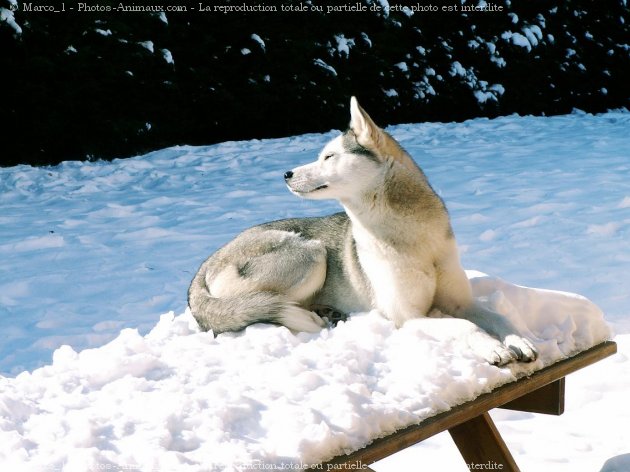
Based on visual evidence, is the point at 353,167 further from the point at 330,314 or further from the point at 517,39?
the point at 517,39

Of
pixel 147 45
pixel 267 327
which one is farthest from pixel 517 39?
pixel 267 327

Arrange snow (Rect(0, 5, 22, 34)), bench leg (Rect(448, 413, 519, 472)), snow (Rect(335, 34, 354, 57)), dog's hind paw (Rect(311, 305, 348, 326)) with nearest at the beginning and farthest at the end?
1. bench leg (Rect(448, 413, 519, 472))
2. dog's hind paw (Rect(311, 305, 348, 326))
3. snow (Rect(0, 5, 22, 34))
4. snow (Rect(335, 34, 354, 57))

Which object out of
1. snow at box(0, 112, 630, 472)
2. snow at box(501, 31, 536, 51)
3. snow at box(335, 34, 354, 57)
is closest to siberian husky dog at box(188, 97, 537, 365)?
snow at box(0, 112, 630, 472)

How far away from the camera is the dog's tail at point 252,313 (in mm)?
2881

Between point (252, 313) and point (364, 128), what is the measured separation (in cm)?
73

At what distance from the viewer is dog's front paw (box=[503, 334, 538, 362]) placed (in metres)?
2.57

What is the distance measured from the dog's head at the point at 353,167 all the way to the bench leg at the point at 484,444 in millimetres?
828

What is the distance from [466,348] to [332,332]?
46 cm

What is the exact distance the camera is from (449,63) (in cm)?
1049

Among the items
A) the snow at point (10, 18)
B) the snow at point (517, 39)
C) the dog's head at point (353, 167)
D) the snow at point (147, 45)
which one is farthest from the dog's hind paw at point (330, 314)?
the snow at point (517, 39)

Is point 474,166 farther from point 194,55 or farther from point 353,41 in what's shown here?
point 194,55

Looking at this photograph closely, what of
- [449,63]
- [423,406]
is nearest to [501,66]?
[449,63]

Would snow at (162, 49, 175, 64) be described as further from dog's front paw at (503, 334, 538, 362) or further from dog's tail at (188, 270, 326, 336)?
dog's front paw at (503, 334, 538, 362)

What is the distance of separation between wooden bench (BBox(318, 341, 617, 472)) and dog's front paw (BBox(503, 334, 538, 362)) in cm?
5
